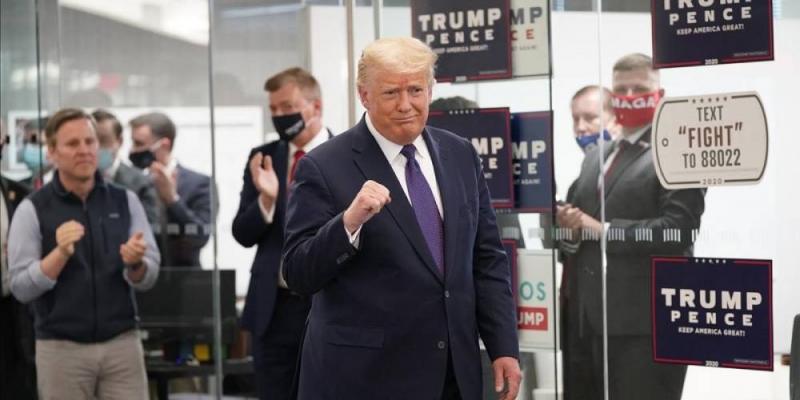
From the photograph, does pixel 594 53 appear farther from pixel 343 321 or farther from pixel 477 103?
pixel 343 321

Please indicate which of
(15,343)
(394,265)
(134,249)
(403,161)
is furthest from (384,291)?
(15,343)

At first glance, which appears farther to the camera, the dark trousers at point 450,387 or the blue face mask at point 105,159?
the blue face mask at point 105,159

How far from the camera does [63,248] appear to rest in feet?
19.1

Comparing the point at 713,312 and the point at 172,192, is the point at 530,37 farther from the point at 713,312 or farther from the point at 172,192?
the point at 172,192

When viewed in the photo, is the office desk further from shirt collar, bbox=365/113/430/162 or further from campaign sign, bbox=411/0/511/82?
shirt collar, bbox=365/113/430/162

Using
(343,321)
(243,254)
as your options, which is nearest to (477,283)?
(343,321)

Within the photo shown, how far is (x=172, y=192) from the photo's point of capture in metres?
6.95

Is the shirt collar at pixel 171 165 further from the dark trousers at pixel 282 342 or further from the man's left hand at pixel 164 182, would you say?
the dark trousers at pixel 282 342

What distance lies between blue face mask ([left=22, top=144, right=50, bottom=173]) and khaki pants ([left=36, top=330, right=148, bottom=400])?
3.91 feet

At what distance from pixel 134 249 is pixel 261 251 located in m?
0.58

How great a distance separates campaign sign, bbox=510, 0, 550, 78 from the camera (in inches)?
203

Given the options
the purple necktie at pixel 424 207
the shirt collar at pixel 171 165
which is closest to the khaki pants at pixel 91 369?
the shirt collar at pixel 171 165

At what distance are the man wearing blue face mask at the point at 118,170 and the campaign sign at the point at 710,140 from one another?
3.01 m

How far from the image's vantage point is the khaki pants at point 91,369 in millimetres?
5906
